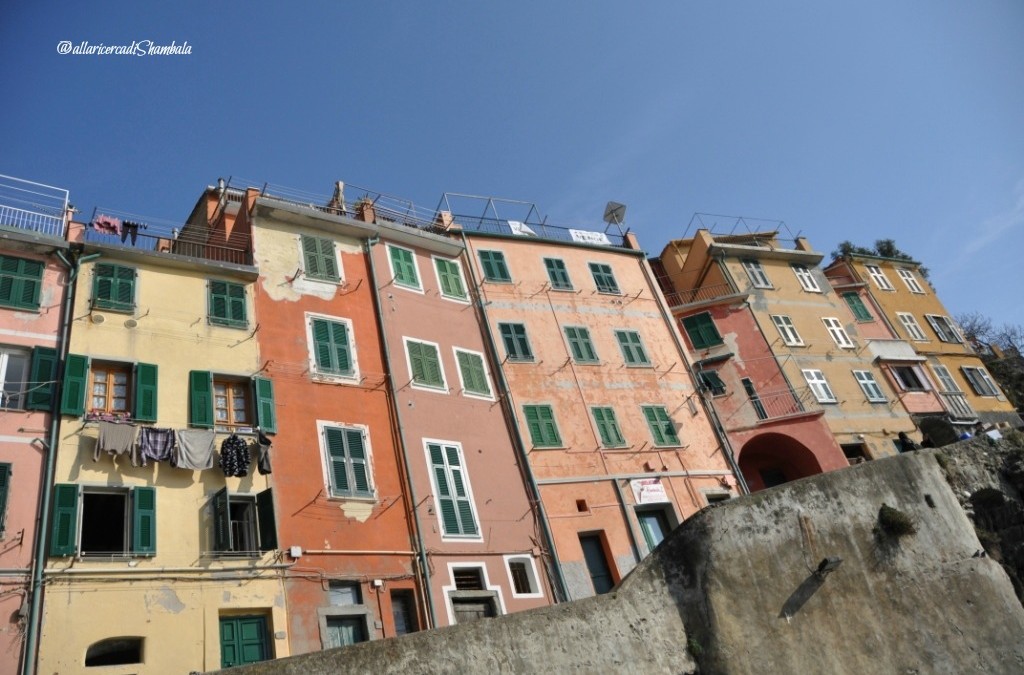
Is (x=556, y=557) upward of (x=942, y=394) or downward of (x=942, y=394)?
downward

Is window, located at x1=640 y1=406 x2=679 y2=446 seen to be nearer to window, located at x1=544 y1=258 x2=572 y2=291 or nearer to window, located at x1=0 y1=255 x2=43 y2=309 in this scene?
window, located at x1=544 y1=258 x2=572 y2=291

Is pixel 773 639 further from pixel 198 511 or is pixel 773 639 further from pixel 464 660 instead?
pixel 198 511

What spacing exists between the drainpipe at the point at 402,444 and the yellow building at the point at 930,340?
23.1 metres

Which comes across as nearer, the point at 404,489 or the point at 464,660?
the point at 464,660

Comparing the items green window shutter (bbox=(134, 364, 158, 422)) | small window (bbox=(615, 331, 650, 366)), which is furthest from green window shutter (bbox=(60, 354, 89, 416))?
small window (bbox=(615, 331, 650, 366))

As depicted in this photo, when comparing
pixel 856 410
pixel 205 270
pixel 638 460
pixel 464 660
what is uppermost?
pixel 205 270

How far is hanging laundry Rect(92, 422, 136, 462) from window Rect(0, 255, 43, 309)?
359cm

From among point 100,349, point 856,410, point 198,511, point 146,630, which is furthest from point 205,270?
point 856,410

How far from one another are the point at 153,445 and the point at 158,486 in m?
0.85

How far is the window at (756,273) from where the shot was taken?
35.2m

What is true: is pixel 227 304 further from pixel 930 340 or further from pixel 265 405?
pixel 930 340

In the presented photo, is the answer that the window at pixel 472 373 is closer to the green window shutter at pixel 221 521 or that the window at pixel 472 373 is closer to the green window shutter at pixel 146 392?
the green window shutter at pixel 221 521

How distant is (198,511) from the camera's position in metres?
16.4

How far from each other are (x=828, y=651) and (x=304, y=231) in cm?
A: 1756
